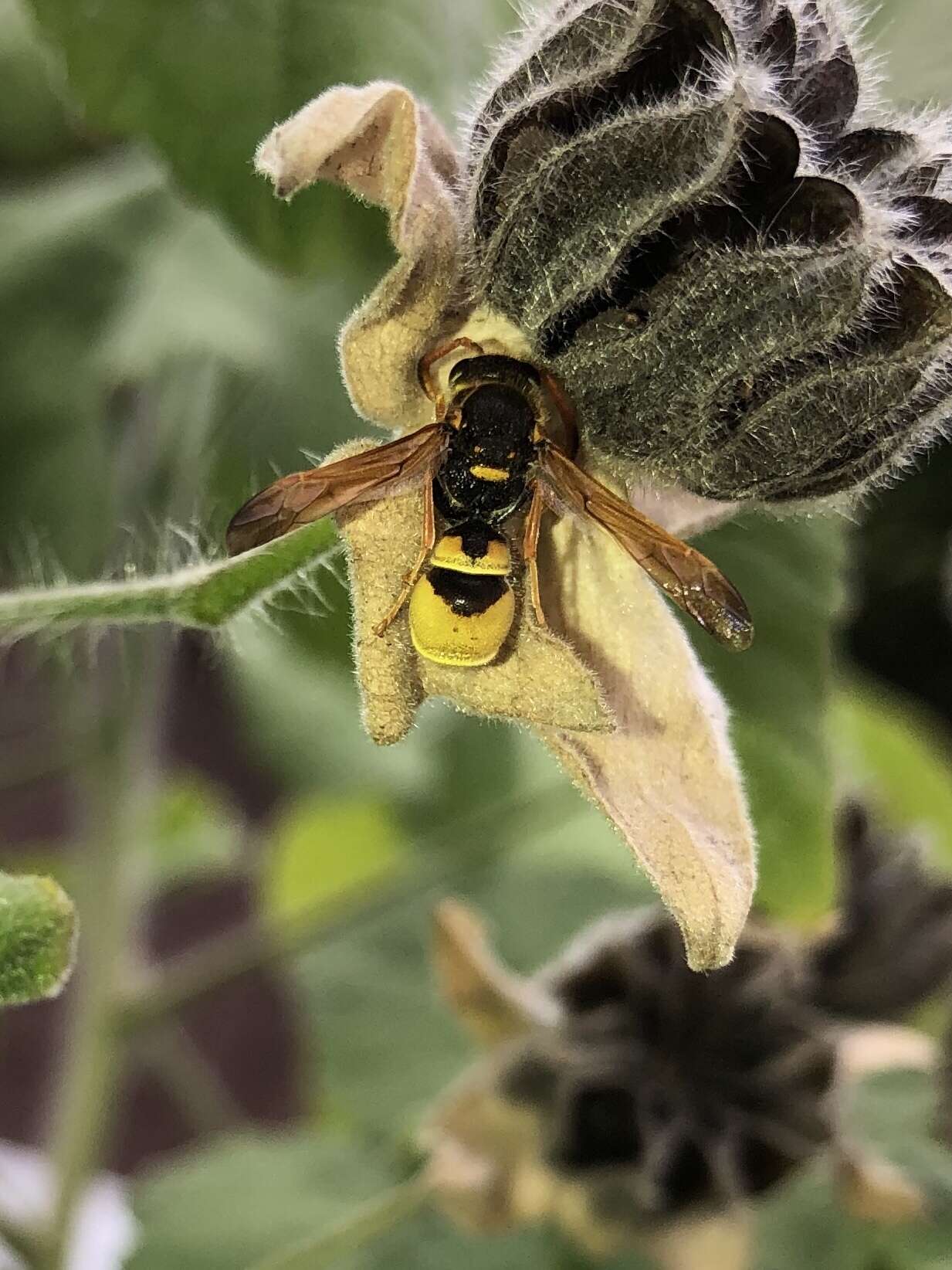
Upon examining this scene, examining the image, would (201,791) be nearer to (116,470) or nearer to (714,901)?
(116,470)

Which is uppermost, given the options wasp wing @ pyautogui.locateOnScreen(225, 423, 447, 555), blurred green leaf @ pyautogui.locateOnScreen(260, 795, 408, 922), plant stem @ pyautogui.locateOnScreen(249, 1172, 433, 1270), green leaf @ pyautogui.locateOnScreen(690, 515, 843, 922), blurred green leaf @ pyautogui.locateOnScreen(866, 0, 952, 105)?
blurred green leaf @ pyautogui.locateOnScreen(866, 0, 952, 105)

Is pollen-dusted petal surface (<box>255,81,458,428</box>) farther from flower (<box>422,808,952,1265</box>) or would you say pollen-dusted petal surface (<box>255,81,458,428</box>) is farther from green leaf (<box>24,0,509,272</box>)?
flower (<box>422,808,952,1265</box>)

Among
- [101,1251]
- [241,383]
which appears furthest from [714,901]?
[101,1251]

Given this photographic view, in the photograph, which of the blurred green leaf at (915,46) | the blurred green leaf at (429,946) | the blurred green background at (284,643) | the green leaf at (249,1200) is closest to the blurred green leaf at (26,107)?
the blurred green background at (284,643)

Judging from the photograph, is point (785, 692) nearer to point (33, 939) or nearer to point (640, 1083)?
point (640, 1083)

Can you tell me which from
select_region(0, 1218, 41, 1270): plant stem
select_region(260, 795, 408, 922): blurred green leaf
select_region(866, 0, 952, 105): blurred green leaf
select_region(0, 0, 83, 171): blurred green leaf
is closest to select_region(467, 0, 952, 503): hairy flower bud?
select_region(866, 0, 952, 105): blurred green leaf

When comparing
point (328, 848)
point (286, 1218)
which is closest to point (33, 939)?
point (286, 1218)

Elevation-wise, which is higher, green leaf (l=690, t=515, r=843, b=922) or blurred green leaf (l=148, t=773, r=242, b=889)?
green leaf (l=690, t=515, r=843, b=922)

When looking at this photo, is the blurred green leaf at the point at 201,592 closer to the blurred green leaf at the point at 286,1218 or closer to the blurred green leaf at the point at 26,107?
Answer: the blurred green leaf at the point at 26,107
